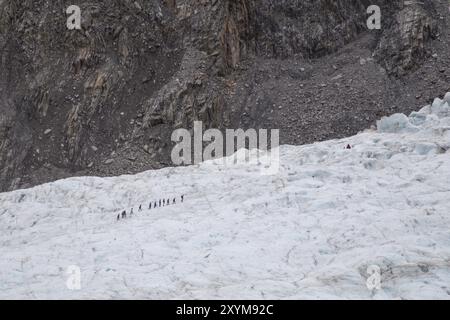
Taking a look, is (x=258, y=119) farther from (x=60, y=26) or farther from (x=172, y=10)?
(x=60, y=26)

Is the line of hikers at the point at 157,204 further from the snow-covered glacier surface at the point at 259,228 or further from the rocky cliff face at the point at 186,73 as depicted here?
the rocky cliff face at the point at 186,73

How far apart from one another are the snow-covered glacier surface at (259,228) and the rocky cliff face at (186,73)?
5.62 meters

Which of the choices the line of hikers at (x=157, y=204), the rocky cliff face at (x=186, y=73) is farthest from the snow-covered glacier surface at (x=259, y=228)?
the rocky cliff face at (x=186, y=73)

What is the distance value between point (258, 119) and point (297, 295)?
16828 mm

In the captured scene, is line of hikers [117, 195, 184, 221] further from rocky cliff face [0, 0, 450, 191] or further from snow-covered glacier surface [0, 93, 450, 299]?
rocky cliff face [0, 0, 450, 191]

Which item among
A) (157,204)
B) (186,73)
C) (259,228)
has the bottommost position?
(259,228)

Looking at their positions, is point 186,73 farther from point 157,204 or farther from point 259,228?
point 259,228

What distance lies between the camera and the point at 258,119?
2766 cm

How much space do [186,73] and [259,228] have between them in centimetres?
1548

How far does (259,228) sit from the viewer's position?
15.5m

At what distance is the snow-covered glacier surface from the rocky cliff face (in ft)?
18.4

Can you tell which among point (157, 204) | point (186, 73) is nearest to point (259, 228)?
point (157, 204)

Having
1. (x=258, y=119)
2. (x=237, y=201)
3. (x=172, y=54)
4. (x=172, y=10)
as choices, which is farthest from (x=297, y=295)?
(x=172, y=10)

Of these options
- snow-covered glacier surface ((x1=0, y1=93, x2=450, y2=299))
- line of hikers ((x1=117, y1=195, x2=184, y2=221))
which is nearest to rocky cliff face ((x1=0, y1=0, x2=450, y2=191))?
snow-covered glacier surface ((x1=0, y1=93, x2=450, y2=299))
